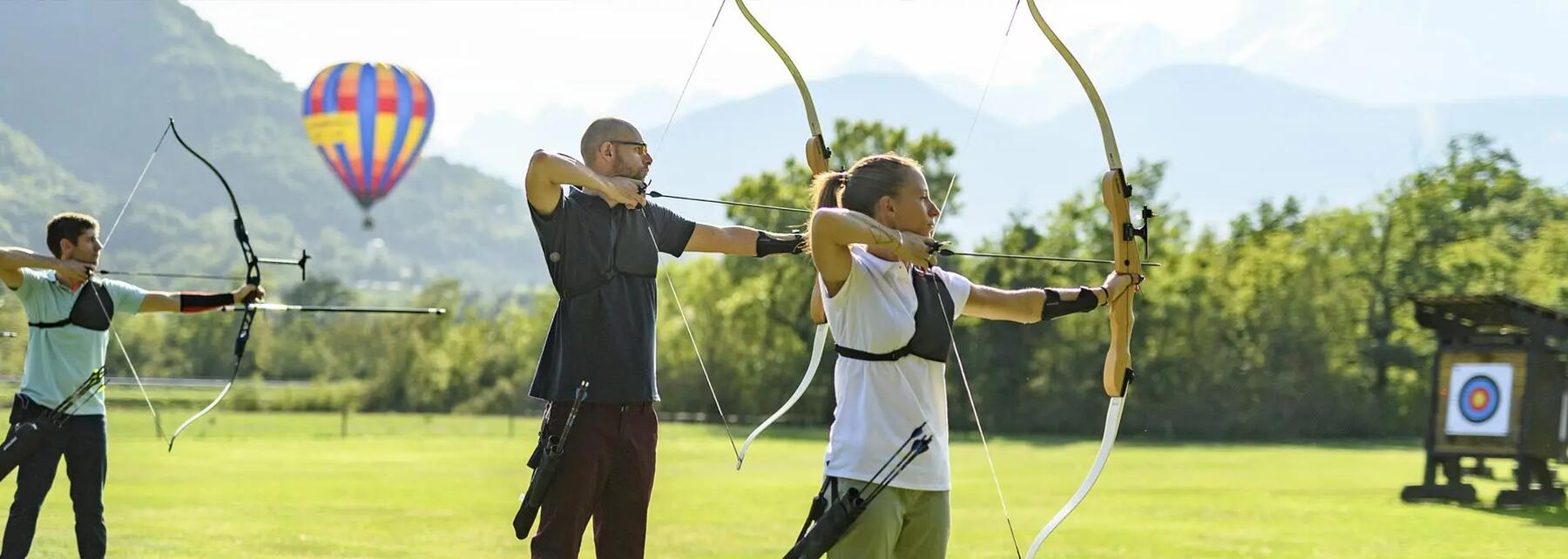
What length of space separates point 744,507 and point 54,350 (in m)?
9.00

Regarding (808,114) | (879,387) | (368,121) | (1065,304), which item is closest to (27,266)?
(808,114)

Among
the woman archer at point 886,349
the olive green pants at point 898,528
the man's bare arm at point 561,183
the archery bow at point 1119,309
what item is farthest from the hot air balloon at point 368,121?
the olive green pants at point 898,528

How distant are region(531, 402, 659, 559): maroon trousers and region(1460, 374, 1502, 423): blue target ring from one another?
39.4 feet

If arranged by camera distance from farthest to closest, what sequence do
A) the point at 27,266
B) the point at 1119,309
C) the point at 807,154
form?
the point at 27,266 → the point at 807,154 → the point at 1119,309

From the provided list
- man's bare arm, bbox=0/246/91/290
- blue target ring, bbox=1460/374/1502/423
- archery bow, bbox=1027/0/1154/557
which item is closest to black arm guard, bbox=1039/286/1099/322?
archery bow, bbox=1027/0/1154/557

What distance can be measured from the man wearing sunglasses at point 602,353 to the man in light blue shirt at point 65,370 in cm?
242

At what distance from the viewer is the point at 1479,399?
1497 cm

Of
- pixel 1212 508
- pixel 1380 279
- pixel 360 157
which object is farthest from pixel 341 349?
pixel 1212 508

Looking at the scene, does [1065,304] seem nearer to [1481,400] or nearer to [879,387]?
[879,387]

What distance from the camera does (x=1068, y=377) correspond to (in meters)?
41.1

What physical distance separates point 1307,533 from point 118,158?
14291 centimetres

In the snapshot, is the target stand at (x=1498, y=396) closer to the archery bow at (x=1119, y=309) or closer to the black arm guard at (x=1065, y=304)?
the archery bow at (x=1119, y=309)

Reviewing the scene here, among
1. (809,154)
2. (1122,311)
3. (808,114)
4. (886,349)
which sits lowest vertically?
(886,349)

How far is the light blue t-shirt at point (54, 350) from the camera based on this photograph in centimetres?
643
